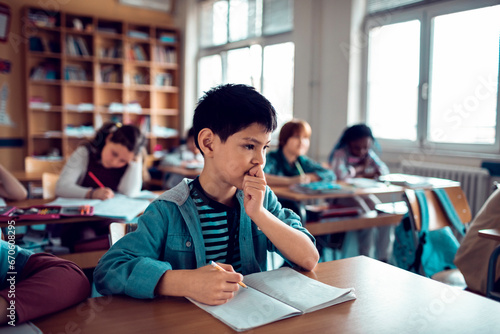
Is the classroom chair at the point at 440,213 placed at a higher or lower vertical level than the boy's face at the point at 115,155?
lower

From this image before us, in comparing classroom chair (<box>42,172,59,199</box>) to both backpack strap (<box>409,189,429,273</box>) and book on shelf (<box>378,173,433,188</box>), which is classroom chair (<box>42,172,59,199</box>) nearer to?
backpack strap (<box>409,189,429,273</box>)

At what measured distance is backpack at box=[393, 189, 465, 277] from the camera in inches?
79.4

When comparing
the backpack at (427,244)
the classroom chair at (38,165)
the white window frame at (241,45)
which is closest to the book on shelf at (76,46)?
the white window frame at (241,45)

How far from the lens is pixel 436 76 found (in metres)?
3.87

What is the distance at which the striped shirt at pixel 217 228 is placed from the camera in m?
1.12

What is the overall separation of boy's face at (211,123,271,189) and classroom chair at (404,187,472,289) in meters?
1.14

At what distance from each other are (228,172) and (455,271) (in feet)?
4.61

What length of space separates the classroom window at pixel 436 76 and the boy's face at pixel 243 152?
10.1 ft

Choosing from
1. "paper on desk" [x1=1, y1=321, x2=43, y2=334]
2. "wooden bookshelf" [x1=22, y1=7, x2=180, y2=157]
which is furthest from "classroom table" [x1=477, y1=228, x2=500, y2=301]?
"wooden bookshelf" [x1=22, y1=7, x2=180, y2=157]

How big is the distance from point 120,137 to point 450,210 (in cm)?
177

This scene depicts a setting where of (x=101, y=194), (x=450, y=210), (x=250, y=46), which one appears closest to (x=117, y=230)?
(x=101, y=194)

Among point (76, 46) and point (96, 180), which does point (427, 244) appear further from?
point (76, 46)

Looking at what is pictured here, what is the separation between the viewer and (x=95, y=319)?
0.78 meters

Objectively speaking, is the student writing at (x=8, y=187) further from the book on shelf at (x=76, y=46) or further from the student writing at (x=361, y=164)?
the book on shelf at (x=76, y=46)
